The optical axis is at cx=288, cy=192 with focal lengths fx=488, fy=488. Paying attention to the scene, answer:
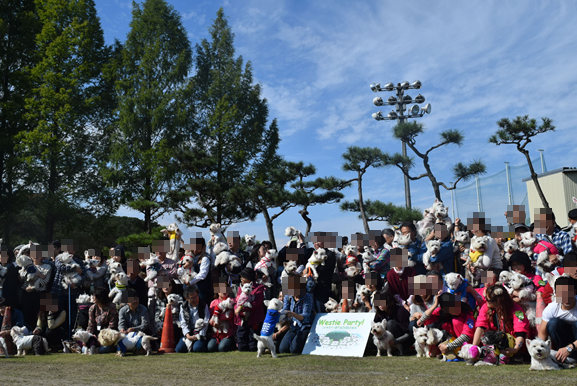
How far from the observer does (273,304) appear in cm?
642

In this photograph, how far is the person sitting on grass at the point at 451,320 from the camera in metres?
5.41

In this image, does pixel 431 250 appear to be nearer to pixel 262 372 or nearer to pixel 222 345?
pixel 262 372

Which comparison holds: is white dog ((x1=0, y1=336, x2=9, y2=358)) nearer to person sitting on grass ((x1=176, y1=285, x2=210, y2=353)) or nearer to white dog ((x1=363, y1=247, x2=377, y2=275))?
person sitting on grass ((x1=176, y1=285, x2=210, y2=353))

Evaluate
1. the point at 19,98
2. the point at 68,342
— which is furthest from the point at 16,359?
the point at 19,98

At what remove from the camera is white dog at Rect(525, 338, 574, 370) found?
458cm

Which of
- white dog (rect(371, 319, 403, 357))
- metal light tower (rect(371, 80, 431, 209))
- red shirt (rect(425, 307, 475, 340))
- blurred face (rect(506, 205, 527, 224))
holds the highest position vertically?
metal light tower (rect(371, 80, 431, 209))

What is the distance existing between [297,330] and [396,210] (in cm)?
1218

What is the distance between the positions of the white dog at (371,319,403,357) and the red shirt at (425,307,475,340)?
0.69 meters

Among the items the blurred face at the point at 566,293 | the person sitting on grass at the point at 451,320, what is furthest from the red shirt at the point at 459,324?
the blurred face at the point at 566,293

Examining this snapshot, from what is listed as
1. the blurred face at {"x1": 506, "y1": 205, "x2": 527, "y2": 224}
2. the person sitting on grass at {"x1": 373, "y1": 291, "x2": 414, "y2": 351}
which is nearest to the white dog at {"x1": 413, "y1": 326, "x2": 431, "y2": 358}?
the person sitting on grass at {"x1": 373, "y1": 291, "x2": 414, "y2": 351}

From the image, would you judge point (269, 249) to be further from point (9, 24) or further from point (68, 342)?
point (9, 24)

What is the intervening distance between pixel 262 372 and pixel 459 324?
7.46 ft

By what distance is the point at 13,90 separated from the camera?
21094 mm

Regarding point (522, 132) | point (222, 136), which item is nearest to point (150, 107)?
point (222, 136)
